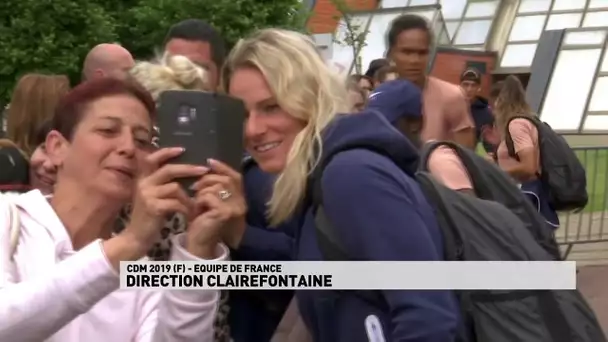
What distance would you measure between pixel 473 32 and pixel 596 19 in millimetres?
4461

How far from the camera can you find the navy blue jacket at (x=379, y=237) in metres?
1.94

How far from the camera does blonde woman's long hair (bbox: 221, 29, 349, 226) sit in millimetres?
2135

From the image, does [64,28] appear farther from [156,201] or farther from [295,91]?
[156,201]

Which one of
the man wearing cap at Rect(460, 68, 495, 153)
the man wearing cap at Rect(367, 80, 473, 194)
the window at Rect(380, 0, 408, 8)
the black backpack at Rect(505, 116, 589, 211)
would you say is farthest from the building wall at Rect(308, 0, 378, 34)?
the man wearing cap at Rect(367, 80, 473, 194)

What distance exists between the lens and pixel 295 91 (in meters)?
2.23

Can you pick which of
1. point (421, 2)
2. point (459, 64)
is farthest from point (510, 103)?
point (421, 2)

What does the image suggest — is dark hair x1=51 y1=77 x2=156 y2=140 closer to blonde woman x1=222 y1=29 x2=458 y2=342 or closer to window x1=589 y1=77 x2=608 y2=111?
blonde woman x1=222 y1=29 x2=458 y2=342

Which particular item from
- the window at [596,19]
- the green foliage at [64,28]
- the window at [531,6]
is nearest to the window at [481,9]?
the window at [531,6]

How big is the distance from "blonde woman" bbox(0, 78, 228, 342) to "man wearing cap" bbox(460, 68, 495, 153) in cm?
435

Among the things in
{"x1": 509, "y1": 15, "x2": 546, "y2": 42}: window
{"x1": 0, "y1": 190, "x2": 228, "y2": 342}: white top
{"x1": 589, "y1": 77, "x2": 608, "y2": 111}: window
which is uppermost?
{"x1": 509, "y1": 15, "x2": 546, "y2": 42}: window

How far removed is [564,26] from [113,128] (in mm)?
25320

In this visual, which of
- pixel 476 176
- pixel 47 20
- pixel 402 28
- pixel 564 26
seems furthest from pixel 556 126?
pixel 476 176

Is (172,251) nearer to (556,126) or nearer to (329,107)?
(329,107)

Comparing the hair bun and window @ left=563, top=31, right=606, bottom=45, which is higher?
window @ left=563, top=31, right=606, bottom=45
